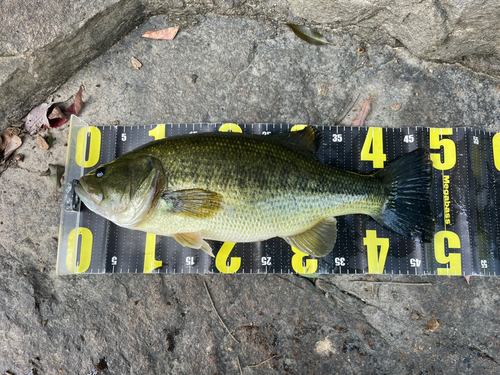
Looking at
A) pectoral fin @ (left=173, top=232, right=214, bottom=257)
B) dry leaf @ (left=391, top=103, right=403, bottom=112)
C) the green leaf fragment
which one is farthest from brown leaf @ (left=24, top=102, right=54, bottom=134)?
dry leaf @ (left=391, top=103, right=403, bottom=112)

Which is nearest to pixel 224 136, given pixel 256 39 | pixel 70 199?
pixel 256 39

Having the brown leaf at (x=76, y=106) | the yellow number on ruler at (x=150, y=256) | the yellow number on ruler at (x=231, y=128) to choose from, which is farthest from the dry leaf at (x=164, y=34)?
the yellow number on ruler at (x=150, y=256)

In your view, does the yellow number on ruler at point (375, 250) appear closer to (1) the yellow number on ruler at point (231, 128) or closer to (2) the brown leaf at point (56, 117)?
(1) the yellow number on ruler at point (231, 128)

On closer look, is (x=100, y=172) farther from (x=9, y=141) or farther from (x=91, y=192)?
(x=9, y=141)

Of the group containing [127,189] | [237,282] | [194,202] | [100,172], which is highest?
[100,172]

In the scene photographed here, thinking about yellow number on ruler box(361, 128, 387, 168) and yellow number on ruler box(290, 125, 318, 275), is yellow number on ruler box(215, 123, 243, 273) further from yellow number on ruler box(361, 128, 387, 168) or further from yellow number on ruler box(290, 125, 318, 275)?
yellow number on ruler box(361, 128, 387, 168)

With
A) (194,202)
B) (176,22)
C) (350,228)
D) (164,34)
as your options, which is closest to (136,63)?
(164,34)

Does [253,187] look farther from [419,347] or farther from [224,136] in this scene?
[419,347]
